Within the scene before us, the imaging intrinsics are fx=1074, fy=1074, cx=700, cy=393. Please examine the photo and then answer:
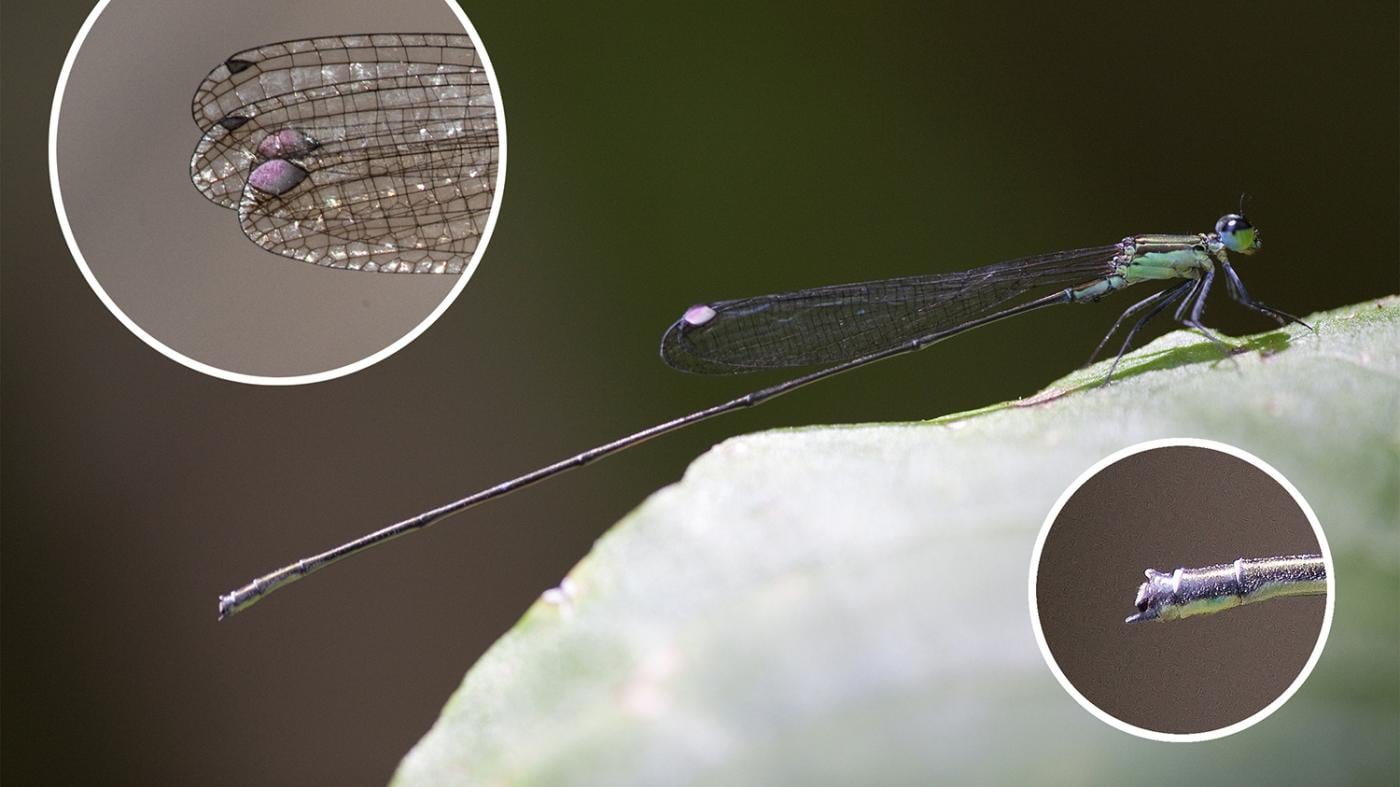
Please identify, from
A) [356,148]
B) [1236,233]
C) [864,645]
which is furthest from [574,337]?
[864,645]

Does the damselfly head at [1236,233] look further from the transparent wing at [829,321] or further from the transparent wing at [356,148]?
the transparent wing at [356,148]

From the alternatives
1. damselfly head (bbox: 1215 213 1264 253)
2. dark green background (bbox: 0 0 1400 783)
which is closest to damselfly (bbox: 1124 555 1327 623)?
damselfly head (bbox: 1215 213 1264 253)

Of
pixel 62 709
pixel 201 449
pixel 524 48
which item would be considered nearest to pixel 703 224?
pixel 524 48

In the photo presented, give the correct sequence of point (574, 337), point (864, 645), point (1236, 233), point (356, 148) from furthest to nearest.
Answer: point (574, 337) < point (1236, 233) < point (356, 148) < point (864, 645)

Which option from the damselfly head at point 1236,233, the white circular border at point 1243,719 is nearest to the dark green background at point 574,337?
the damselfly head at point 1236,233

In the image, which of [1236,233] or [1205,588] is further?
[1236,233]

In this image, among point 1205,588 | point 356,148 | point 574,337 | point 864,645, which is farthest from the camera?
point 574,337

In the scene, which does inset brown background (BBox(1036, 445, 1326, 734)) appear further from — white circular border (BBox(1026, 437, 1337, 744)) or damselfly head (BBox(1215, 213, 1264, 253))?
damselfly head (BBox(1215, 213, 1264, 253))

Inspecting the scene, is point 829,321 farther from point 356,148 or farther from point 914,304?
point 356,148
